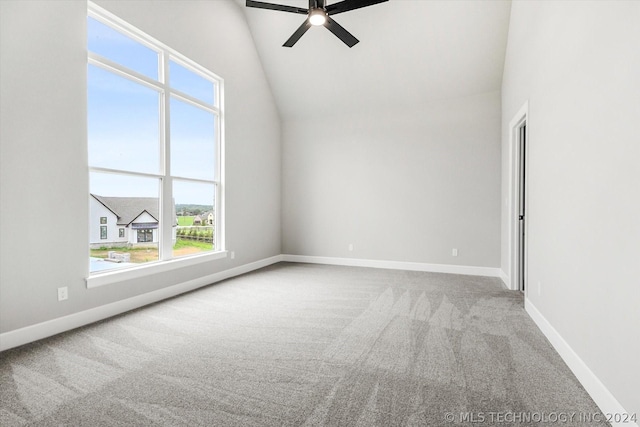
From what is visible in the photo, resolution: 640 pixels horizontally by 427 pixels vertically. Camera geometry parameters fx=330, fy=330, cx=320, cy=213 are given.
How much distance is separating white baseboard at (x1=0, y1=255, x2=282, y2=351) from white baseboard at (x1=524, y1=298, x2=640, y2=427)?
404 cm

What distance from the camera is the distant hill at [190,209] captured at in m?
4.47

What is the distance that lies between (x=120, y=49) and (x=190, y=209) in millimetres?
2059

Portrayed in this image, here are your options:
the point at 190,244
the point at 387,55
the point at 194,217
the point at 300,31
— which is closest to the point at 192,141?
the point at 194,217

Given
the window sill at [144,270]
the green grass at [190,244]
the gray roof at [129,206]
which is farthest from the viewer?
the green grass at [190,244]

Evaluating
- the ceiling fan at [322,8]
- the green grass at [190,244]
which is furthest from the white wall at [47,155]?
the ceiling fan at [322,8]

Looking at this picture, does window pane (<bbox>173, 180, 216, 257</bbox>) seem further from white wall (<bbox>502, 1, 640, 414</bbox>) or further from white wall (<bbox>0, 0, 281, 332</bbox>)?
white wall (<bbox>502, 1, 640, 414</bbox>)

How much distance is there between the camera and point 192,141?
4.68 metres

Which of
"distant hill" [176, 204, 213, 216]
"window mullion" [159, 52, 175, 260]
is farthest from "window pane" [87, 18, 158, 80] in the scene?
"distant hill" [176, 204, 213, 216]

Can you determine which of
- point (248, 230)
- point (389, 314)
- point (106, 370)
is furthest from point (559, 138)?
point (248, 230)

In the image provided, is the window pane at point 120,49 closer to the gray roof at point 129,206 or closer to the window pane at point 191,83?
Result: the window pane at point 191,83

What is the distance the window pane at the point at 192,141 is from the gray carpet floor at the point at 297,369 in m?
1.83

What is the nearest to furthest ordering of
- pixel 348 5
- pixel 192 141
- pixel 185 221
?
pixel 348 5 → pixel 185 221 → pixel 192 141

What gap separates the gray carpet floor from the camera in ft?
5.96

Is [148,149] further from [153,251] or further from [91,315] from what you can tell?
[91,315]
